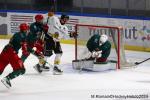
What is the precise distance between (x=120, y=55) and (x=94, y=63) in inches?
30.5

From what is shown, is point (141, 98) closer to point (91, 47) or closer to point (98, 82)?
point (98, 82)

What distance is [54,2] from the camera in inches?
624

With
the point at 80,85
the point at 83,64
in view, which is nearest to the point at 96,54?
the point at 83,64

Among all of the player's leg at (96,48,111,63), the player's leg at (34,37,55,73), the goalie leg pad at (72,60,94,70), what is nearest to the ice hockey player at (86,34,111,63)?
the player's leg at (96,48,111,63)

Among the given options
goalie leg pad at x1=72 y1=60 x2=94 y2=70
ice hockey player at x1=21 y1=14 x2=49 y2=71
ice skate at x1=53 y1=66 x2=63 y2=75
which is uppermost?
ice hockey player at x1=21 y1=14 x2=49 y2=71

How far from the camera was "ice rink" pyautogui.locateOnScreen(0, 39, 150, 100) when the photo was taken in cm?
857

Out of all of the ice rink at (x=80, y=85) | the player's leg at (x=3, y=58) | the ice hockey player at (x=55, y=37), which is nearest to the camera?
the ice rink at (x=80, y=85)

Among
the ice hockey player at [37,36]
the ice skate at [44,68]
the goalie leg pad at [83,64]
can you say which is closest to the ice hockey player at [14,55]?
the ice hockey player at [37,36]

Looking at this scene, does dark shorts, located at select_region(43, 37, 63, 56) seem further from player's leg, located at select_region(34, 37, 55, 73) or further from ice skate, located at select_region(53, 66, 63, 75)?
ice skate, located at select_region(53, 66, 63, 75)

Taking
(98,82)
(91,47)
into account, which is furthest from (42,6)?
(98,82)

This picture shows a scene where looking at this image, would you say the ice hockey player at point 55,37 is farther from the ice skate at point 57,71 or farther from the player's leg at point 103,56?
the player's leg at point 103,56

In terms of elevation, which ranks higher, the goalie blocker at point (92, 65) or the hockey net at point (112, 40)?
the hockey net at point (112, 40)

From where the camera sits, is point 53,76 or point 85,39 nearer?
point 53,76

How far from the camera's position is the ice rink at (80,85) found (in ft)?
28.1
